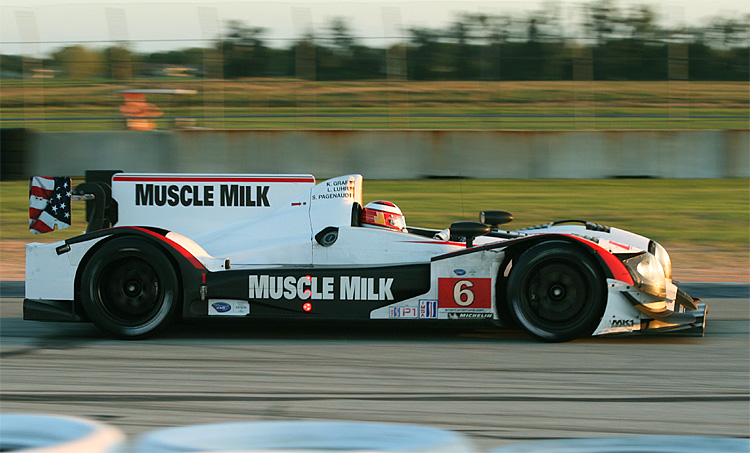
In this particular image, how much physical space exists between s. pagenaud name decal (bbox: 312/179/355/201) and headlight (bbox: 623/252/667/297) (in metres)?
2.09

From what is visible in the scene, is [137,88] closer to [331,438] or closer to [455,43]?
[455,43]

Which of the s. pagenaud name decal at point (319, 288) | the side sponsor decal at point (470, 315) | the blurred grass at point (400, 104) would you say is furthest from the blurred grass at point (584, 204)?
the s. pagenaud name decal at point (319, 288)

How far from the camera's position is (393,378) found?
5.17m

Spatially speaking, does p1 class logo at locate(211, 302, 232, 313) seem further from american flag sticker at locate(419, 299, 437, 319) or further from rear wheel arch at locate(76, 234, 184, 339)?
american flag sticker at locate(419, 299, 437, 319)

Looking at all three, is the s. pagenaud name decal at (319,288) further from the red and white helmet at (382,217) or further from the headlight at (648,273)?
the headlight at (648,273)

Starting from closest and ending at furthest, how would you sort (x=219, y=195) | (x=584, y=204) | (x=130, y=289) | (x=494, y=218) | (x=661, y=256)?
1. (x=130, y=289)
2. (x=661, y=256)
3. (x=219, y=195)
4. (x=494, y=218)
5. (x=584, y=204)

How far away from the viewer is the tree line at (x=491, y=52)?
17250 millimetres

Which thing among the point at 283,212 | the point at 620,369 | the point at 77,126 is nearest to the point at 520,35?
the point at 77,126

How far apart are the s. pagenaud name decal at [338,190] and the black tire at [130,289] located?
1259 mm

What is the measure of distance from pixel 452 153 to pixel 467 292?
10234mm

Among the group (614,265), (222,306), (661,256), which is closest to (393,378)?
(222,306)

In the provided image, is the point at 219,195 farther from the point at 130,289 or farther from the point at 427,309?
the point at 427,309

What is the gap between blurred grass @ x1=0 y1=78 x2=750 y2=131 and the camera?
17.4 meters

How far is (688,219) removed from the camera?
1295 centimetres
